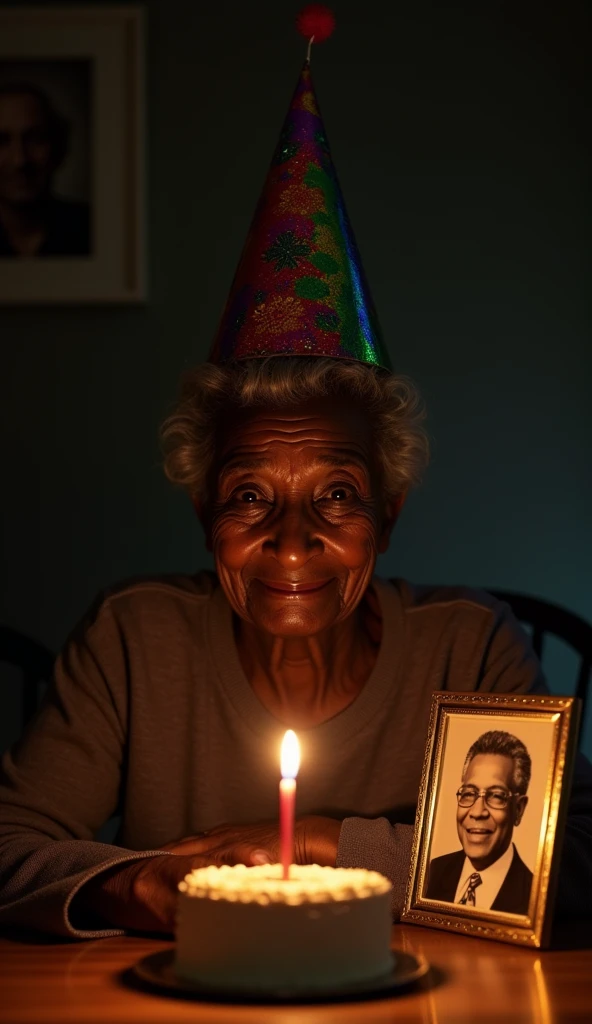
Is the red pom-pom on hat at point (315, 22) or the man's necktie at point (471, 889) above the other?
the red pom-pom on hat at point (315, 22)

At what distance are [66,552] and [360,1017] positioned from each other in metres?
2.07

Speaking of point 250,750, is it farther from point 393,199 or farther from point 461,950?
point 393,199

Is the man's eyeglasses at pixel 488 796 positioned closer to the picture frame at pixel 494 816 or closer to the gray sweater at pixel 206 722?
the picture frame at pixel 494 816

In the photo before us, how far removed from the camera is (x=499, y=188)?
2.87 metres

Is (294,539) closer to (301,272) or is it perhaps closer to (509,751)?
(301,272)

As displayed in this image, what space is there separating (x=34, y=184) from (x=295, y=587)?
5.01ft

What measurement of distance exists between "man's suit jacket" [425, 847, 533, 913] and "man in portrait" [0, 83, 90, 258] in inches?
78.2

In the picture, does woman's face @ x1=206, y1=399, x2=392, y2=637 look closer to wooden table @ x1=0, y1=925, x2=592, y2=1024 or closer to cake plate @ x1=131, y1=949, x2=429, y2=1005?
wooden table @ x1=0, y1=925, x2=592, y2=1024

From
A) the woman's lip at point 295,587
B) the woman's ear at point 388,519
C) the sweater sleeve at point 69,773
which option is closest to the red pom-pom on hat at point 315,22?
the woman's ear at point 388,519

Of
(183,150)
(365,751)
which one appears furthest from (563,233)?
(365,751)

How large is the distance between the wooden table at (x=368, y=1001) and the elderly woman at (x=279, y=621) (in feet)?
1.69

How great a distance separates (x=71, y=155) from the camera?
2.89 meters

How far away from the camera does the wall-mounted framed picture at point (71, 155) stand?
113 inches

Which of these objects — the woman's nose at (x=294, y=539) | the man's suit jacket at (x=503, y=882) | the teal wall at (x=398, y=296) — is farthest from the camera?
the teal wall at (x=398, y=296)
